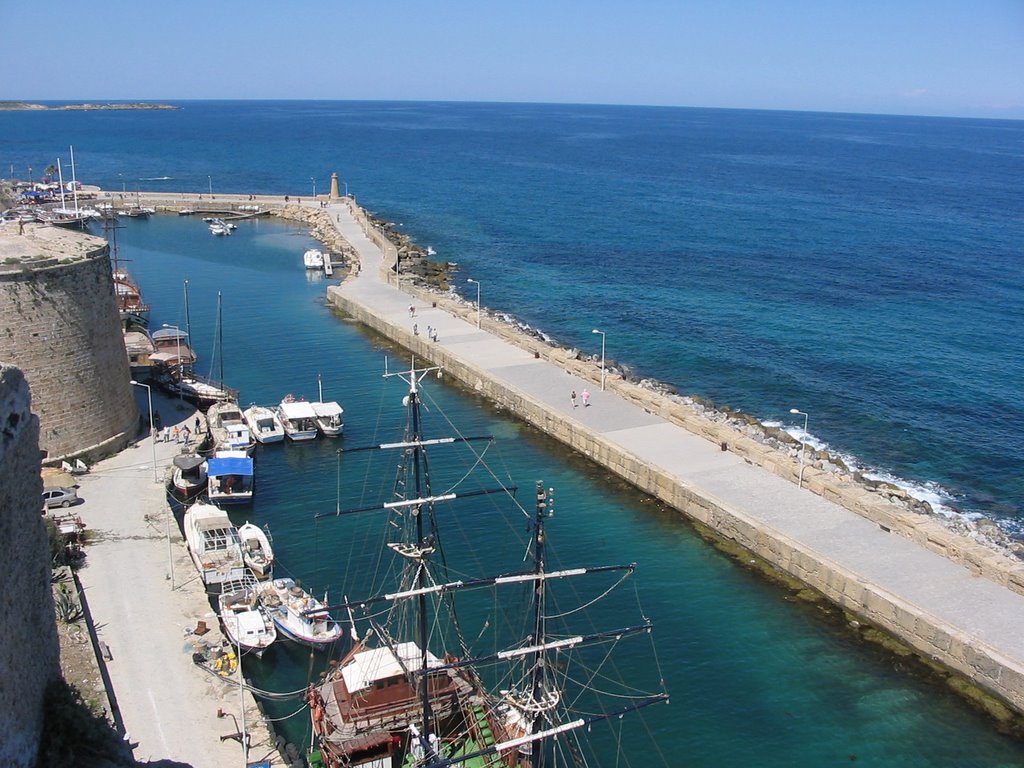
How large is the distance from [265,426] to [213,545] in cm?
1073

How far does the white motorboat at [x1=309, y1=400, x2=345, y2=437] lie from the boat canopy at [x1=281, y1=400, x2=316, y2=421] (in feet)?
0.85

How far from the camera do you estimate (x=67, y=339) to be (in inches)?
1245

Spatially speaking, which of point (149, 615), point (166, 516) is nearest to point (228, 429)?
point (166, 516)

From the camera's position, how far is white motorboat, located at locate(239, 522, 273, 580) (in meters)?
27.5

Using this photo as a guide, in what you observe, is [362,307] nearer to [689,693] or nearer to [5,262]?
[5,262]

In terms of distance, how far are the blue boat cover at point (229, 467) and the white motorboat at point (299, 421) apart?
5.21 meters

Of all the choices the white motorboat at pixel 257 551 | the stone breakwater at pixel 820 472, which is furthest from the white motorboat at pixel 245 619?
the stone breakwater at pixel 820 472

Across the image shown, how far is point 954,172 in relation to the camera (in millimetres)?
157750

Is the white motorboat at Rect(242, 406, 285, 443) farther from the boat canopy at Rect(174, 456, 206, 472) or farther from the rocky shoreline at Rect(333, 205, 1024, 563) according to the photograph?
the rocky shoreline at Rect(333, 205, 1024, 563)

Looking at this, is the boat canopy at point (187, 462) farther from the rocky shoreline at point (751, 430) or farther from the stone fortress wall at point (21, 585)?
the rocky shoreline at point (751, 430)

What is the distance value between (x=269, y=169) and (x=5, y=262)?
122143 millimetres

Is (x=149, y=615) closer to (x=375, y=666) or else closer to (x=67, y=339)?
(x=375, y=666)

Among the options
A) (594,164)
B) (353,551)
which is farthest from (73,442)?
(594,164)

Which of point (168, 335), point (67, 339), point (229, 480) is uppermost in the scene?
point (67, 339)
